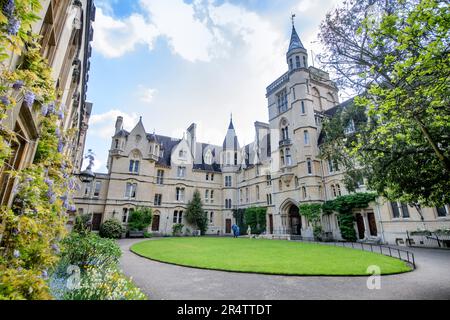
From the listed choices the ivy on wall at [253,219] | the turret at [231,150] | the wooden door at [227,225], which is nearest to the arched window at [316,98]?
the turret at [231,150]

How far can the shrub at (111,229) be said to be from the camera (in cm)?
2492

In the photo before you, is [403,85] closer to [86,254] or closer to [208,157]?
[86,254]

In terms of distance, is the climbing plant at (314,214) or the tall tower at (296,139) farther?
the tall tower at (296,139)

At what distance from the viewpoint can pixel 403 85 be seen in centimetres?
656

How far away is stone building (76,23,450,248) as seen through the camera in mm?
25656

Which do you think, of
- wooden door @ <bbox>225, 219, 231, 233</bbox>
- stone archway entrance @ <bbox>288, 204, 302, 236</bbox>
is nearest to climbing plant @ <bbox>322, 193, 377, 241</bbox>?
stone archway entrance @ <bbox>288, 204, 302, 236</bbox>

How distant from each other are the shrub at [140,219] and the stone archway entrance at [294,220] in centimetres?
1959

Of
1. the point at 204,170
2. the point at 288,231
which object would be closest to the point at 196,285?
the point at 288,231

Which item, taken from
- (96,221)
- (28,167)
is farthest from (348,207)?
(96,221)

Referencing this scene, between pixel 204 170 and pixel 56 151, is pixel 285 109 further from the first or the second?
pixel 56 151

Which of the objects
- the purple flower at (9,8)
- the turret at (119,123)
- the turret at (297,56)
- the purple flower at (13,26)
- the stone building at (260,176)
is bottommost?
the purple flower at (13,26)

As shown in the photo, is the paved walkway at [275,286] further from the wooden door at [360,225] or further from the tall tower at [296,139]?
the tall tower at [296,139]

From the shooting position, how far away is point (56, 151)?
17.4 ft

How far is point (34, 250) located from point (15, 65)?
3321 millimetres
